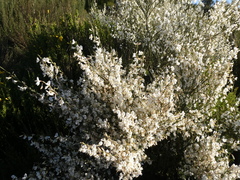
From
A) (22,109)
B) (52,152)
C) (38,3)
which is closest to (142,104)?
(52,152)

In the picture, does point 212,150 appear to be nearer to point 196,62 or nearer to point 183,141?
point 183,141

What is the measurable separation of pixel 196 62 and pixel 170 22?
1.42 metres

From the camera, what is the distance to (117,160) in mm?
1959

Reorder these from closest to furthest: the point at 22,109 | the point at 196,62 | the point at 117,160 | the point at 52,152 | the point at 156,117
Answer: the point at 117,160 < the point at 156,117 < the point at 52,152 < the point at 196,62 < the point at 22,109

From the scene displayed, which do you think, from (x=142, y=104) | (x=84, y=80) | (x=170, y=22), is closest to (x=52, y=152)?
(x=84, y=80)

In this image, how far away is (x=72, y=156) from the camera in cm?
240

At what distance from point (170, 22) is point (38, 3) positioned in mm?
4613

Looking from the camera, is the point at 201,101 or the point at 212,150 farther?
the point at 201,101

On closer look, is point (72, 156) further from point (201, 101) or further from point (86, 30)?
point (86, 30)

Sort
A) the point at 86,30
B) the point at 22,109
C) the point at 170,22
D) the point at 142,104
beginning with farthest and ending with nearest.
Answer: the point at 86,30 → the point at 170,22 → the point at 22,109 → the point at 142,104

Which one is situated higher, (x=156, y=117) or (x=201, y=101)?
(x=201, y=101)

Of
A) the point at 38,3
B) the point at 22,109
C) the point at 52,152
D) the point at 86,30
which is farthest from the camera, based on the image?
the point at 38,3

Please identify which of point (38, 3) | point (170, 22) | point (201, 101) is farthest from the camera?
point (38, 3)

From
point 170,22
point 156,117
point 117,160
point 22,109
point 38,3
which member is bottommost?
point 117,160
